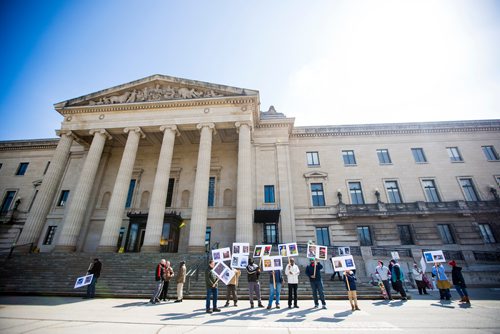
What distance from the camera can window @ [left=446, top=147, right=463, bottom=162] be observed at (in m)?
24.6

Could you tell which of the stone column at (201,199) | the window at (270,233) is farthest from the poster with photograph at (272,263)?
the window at (270,233)

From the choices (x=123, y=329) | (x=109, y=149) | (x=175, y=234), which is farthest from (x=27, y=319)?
(x=109, y=149)

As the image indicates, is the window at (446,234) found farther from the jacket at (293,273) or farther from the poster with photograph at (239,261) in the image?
the poster with photograph at (239,261)

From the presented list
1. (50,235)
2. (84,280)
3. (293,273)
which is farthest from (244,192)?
(50,235)

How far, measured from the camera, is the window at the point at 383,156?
81.6 ft

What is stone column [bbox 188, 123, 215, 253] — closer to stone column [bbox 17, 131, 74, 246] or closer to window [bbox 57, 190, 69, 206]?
stone column [bbox 17, 131, 74, 246]

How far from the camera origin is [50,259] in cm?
1630

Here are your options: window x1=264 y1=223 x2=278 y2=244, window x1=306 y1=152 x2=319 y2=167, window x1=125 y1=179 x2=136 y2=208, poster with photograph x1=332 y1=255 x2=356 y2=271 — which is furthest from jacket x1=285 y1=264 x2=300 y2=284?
window x1=125 y1=179 x2=136 y2=208

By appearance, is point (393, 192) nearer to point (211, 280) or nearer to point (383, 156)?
point (383, 156)

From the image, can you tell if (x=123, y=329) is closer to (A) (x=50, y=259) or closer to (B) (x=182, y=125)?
(A) (x=50, y=259)

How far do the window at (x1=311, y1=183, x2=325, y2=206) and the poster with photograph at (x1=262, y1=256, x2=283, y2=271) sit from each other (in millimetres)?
14876

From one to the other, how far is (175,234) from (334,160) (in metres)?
18.7

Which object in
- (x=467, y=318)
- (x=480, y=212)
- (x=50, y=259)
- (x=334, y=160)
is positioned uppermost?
(x=334, y=160)

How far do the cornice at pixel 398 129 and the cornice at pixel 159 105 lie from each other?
26.5 ft
